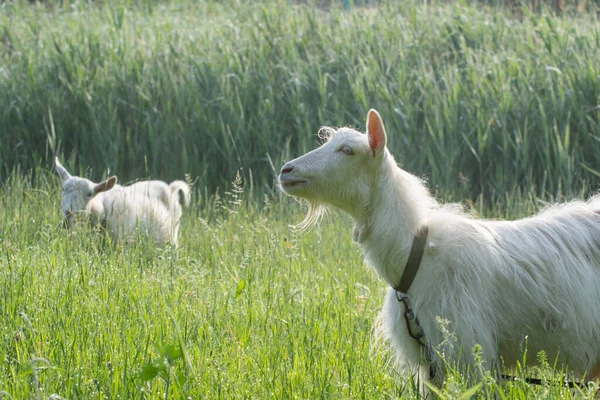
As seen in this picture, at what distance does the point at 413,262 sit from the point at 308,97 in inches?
247

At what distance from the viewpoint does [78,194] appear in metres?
7.39

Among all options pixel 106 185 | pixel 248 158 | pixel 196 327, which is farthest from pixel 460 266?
pixel 248 158

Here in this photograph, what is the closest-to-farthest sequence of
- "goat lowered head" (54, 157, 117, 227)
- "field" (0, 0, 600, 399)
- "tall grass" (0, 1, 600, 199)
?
"field" (0, 0, 600, 399) < "goat lowered head" (54, 157, 117, 227) < "tall grass" (0, 1, 600, 199)

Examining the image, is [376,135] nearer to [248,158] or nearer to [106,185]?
[106,185]

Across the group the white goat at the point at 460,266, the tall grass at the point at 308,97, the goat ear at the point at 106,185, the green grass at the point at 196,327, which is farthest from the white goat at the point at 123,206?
the white goat at the point at 460,266

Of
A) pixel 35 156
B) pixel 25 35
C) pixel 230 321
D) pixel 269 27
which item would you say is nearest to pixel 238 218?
pixel 230 321

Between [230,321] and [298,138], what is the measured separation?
511 cm

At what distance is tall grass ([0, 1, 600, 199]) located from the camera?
29.8 ft

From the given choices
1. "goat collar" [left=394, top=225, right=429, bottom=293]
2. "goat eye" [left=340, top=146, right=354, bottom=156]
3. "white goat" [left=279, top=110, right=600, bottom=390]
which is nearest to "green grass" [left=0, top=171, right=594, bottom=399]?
"white goat" [left=279, top=110, right=600, bottom=390]

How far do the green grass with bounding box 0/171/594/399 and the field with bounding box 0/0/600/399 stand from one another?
17 millimetres

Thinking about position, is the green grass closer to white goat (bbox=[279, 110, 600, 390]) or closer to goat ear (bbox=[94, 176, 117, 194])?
white goat (bbox=[279, 110, 600, 390])

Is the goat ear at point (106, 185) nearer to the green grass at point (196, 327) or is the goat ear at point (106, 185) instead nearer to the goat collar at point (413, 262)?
the green grass at point (196, 327)

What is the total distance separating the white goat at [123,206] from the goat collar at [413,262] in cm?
340

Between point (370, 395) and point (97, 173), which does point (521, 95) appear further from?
point (370, 395)
